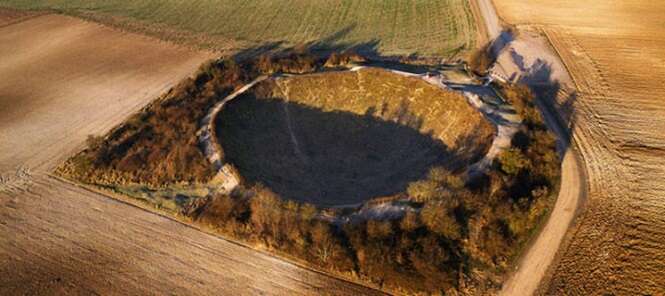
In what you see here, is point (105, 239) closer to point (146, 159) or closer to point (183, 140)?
point (146, 159)

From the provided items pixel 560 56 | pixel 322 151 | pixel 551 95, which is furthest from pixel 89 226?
pixel 560 56

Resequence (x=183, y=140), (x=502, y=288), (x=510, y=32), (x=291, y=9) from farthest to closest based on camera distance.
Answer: (x=291, y=9) → (x=510, y=32) → (x=183, y=140) → (x=502, y=288)

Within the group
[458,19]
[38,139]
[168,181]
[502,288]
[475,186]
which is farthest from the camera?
[458,19]

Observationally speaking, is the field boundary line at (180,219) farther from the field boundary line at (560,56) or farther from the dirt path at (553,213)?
the field boundary line at (560,56)

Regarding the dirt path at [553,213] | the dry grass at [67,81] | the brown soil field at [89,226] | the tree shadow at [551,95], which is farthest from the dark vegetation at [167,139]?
the tree shadow at [551,95]

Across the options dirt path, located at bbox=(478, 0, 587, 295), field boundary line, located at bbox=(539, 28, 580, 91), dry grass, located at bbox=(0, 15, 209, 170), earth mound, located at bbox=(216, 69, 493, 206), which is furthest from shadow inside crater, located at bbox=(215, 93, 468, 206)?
field boundary line, located at bbox=(539, 28, 580, 91)

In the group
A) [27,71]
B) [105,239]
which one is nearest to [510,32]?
[105,239]

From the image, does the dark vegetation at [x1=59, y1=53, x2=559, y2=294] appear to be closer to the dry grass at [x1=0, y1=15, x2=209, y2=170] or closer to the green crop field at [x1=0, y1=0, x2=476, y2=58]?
the dry grass at [x1=0, y1=15, x2=209, y2=170]

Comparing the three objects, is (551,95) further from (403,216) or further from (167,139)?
(167,139)
